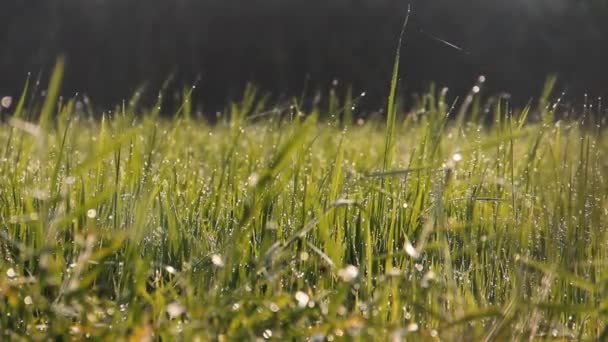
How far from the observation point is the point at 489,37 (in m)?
7.35

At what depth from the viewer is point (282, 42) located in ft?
26.4

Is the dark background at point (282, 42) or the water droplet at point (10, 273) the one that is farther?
the dark background at point (282, 42)

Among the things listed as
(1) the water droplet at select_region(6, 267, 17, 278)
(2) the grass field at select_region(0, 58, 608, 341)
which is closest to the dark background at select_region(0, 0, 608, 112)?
(2) the grass field at select_region(0, 58, 608, 341)

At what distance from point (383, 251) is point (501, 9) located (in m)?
6.58

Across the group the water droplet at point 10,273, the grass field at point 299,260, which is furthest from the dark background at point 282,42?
the water droplet at point 10,273

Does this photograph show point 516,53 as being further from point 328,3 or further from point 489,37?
point 328,3

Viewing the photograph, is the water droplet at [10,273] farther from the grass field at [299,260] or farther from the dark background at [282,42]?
the dark background at [282,42]

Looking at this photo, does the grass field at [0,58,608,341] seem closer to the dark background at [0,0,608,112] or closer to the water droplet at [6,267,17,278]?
the water droplet at [6,267,17,278]

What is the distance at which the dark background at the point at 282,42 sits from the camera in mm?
7328

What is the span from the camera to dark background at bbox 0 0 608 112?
24.0 ft

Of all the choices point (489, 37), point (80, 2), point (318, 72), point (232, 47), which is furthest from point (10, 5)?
point (489, 37)

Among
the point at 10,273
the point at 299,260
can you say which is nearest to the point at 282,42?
the point at 299,260

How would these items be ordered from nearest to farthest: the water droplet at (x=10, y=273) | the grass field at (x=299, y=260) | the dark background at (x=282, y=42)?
the grass field at (x=299, y=260) < the water droplet at (x=10, y=273) < the dark background at (x=282, y=42)

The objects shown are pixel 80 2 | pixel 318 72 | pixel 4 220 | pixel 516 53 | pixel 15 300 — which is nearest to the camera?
pixel 15 300
